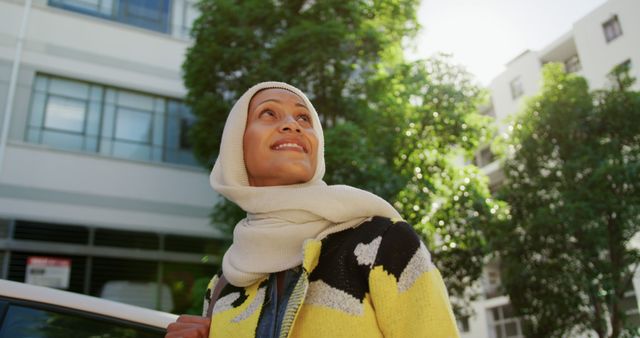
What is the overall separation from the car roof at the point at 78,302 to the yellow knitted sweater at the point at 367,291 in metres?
1.10

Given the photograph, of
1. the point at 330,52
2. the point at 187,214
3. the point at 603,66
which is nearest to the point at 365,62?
the point at 330,52

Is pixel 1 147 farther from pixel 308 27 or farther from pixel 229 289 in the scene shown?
pixel 229 289

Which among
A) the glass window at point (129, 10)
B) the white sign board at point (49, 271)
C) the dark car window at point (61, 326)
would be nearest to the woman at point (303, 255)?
the dark car window at point (61, 326)

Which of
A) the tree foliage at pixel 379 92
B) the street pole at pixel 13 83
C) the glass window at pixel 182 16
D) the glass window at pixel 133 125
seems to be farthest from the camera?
the glass window at pixel 182 16

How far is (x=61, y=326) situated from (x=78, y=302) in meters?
0.11

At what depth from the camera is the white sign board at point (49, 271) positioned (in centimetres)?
1042

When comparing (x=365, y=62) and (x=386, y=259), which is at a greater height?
(x=365, y=62)

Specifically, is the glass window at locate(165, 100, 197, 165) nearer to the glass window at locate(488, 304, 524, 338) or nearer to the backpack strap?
the backpack strap

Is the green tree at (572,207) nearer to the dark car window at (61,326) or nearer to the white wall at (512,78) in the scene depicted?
the dark car window at (61,326)

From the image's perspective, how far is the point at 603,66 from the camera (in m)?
20.9

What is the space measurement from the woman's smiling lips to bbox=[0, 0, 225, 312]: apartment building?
33.5ft

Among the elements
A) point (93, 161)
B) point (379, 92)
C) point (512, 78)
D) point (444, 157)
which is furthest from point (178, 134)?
point (512, 78)

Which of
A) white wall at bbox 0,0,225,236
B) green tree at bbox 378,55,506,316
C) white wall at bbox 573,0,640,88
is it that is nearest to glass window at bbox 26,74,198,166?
white wall at bbox 0,0,225,236

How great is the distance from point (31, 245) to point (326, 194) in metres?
11.2
